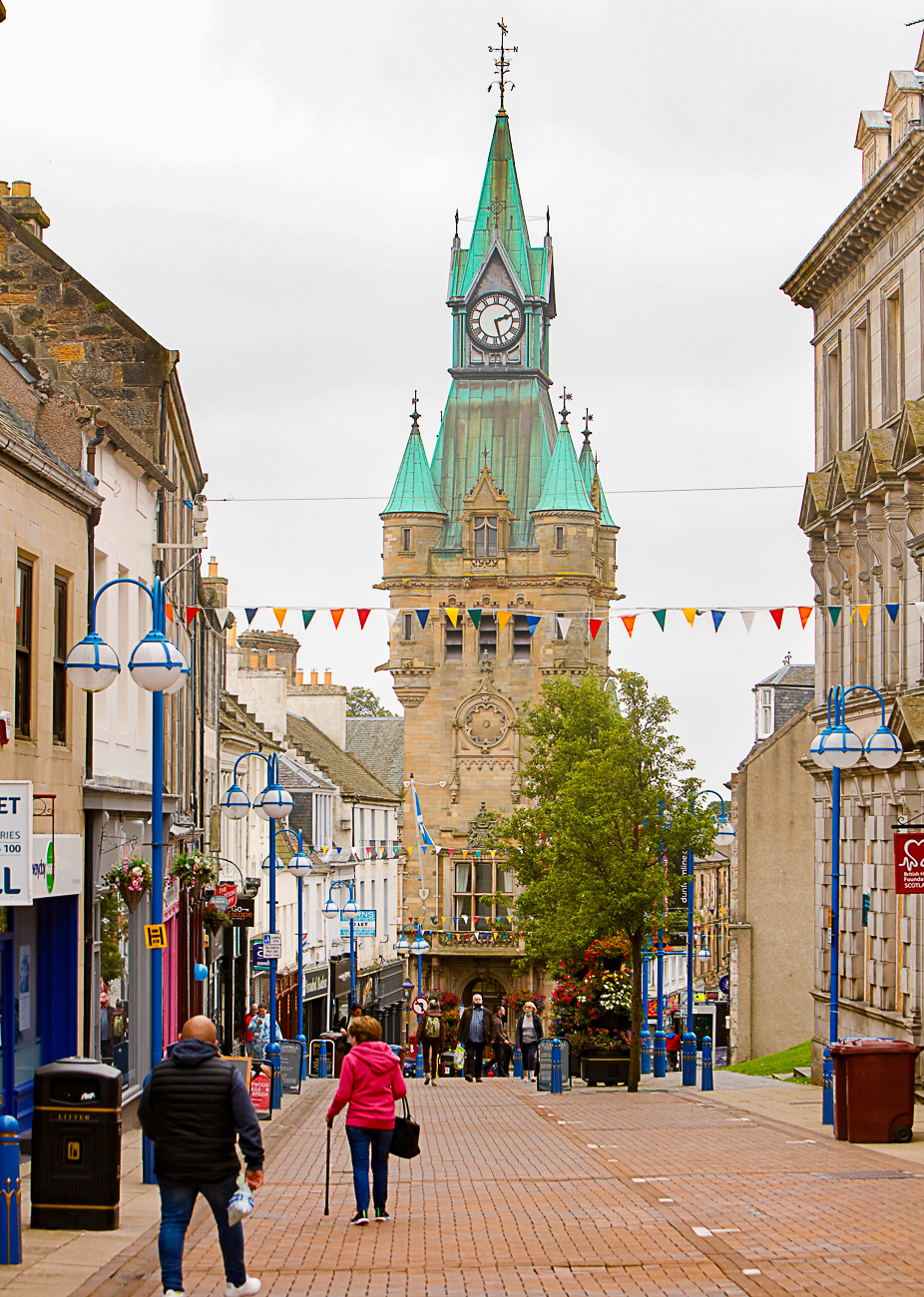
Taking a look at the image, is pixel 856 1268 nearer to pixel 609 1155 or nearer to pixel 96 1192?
pixel 96 1192

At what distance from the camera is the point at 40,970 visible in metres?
18.8

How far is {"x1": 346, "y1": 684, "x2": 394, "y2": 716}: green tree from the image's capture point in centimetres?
11469

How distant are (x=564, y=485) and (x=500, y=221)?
42.1ft

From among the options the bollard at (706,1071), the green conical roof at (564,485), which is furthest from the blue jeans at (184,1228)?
the green conical roof at (564,485)

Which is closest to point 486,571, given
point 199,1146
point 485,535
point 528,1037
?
point 485,535

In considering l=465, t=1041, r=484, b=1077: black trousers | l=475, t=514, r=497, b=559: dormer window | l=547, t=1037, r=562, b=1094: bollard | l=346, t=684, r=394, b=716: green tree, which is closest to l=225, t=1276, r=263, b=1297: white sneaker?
l=547, t=1037, r=562, b=1094: bollard

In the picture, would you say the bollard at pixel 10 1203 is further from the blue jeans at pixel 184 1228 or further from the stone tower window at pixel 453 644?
the stone tower window at pixel 453 644

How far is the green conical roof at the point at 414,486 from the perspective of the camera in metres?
→ 80.1

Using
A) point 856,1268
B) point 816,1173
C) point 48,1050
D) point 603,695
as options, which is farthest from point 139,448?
point 603,695

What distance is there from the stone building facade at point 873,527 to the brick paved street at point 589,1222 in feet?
23.2

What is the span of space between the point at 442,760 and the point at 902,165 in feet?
176

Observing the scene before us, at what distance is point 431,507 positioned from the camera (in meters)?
80.2

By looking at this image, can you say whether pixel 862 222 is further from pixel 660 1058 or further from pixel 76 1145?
pixel 76 1145

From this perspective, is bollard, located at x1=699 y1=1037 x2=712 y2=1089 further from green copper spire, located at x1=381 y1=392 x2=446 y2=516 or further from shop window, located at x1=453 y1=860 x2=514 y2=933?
green copper spire, located at x1=381 y1=392 x2=446 y2=516
